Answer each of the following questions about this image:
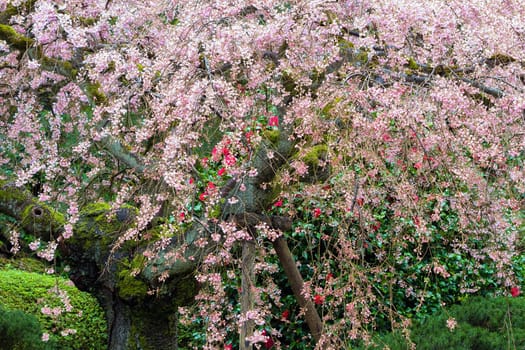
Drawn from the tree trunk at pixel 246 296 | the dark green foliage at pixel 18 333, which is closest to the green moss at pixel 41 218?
the dark green foliage at pixel 18 333

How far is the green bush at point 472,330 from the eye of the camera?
12.1 ft

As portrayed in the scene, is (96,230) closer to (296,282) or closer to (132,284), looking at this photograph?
(132,284)

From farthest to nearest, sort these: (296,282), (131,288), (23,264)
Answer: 1. (23,264)
2. (296,282)
3. (131,288)

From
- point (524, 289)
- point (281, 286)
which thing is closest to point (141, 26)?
point (281, 286)

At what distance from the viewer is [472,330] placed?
153 inches

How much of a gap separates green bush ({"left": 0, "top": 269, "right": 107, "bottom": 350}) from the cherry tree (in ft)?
4.48

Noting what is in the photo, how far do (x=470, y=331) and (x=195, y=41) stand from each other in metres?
2.67

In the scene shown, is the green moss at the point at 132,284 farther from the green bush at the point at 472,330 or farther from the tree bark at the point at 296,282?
the green bush at the point at 472,330

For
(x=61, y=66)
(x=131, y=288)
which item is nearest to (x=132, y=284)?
(x=131, y=288)

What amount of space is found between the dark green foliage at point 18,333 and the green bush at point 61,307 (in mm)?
1302

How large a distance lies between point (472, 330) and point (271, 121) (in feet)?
6.61

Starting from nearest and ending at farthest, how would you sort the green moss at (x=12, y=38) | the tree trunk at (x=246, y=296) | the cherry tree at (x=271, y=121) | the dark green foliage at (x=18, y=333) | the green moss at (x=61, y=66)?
1. the cherry tree at (x=271, y=121)
2. the tree trunk at (x=246, y=296)
3. the dark green foliage at (x=18, y=333)
4. the green moss at (x=12, y=38)
5. the green moss at (x=61, y=66)

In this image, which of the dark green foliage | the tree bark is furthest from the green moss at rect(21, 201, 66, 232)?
the tree bark

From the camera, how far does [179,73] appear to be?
123 inches
